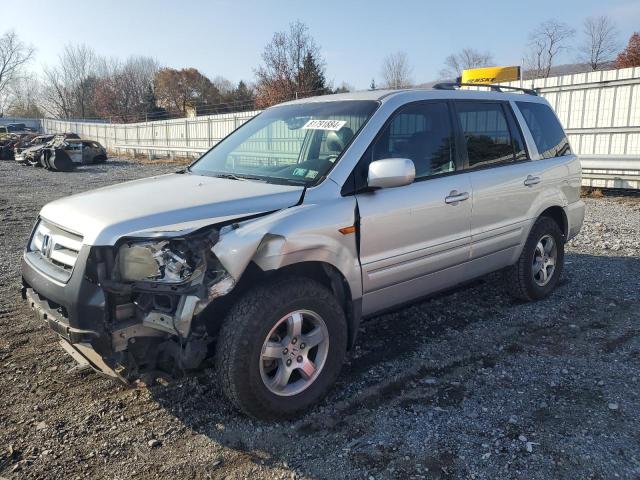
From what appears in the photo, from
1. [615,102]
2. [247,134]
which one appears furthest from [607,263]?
[615,102]

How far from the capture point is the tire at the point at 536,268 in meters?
4.95

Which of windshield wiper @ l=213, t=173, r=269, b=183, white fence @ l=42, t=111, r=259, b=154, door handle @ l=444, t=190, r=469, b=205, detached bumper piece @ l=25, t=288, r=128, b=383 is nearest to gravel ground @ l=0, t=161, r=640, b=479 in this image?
detached bumper piece @ l=25, t=288, r=128, b=383

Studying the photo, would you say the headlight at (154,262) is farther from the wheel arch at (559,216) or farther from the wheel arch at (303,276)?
the wheel arch at (559,216)

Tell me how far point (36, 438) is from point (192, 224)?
1.55 meters

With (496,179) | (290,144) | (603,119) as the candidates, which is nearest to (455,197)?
(496,179)

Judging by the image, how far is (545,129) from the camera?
17.1 feet

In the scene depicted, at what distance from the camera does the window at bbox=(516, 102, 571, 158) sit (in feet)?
16.4

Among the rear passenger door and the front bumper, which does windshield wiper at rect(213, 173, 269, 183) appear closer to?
the front bumper

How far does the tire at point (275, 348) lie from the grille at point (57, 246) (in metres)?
0.96

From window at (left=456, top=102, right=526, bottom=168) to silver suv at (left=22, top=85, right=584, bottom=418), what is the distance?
2 centimetres

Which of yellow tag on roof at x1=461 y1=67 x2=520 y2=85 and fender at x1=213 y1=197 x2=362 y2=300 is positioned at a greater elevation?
yellow tag on roof at x1=461 y1=67 x2=520 y2=85

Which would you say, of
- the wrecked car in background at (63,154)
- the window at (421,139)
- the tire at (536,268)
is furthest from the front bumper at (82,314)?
the wrecked car in background at (63,154)

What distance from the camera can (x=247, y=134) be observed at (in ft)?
14.1

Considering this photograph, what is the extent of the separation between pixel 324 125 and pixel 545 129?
2666 mm
